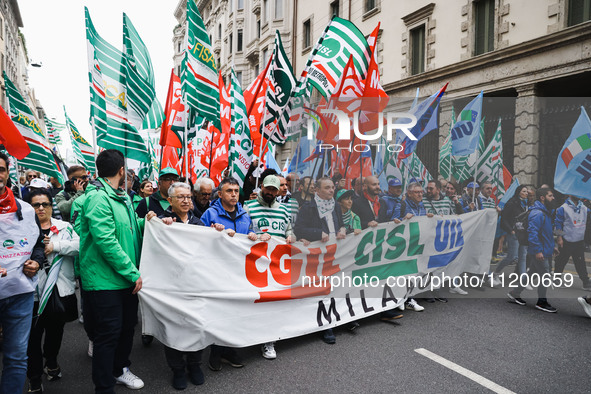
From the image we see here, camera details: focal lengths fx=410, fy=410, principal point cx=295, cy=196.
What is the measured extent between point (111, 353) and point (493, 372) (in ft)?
10.7

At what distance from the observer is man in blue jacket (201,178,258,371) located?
3921mm

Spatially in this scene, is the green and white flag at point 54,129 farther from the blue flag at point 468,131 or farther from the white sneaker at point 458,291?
the white sneaker at point 458,291

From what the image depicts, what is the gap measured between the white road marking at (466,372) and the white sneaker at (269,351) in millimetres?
1456

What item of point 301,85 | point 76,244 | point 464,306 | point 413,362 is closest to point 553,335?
point 464,306

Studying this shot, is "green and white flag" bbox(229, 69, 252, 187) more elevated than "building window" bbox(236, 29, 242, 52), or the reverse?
"building window" bbox(236, 29, 242, 52)

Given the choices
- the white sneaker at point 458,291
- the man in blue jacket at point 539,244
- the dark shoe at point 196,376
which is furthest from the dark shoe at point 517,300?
the dark shoe at point 196,376

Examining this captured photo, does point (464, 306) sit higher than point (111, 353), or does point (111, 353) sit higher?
point (111, 353)

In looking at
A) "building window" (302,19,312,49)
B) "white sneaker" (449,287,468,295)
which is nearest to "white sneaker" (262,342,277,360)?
"white sneaker" (449,287,468,295)

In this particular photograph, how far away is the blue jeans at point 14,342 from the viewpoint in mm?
2691

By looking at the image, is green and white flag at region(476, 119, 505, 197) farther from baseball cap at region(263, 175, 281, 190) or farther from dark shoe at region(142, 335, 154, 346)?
dark shoe at region(142, 335, 154, 346)

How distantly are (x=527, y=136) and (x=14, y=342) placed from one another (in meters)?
13.5

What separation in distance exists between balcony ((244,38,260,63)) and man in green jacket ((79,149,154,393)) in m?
29.4

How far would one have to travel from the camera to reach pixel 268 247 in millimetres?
4254

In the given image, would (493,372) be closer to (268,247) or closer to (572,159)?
(268,247)
